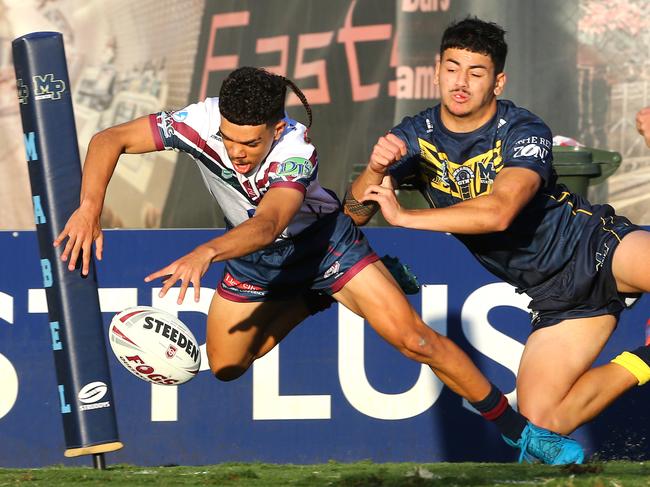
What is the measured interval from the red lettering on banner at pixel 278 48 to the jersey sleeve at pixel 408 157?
4211 millimetres

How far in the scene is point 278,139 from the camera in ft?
20.4

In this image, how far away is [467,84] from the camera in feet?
20.5

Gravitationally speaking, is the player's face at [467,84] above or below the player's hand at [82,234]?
above

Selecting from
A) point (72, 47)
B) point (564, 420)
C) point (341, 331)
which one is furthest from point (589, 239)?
point (72, 47)

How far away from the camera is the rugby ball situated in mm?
6488

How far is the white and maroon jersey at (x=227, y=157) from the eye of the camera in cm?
611

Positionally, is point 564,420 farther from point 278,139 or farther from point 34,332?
point 34,332

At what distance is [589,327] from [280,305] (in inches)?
67.1

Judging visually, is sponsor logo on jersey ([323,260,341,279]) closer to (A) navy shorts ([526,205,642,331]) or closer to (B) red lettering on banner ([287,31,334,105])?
(A) navy shorts ([526,205,642,331])

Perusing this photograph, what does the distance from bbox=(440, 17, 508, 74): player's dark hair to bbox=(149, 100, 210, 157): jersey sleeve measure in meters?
1.28

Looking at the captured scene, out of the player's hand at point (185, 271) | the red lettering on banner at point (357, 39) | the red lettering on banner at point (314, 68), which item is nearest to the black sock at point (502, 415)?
the player's hand at point (185, 271)

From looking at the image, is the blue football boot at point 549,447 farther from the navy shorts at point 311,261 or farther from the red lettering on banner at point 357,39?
the red lettering on banner at point 357,39

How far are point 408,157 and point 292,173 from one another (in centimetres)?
76


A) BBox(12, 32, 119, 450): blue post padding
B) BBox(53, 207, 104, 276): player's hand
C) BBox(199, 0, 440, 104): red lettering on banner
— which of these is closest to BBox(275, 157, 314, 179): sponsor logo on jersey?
BBox(53, 207, 104, 276): player's hand
